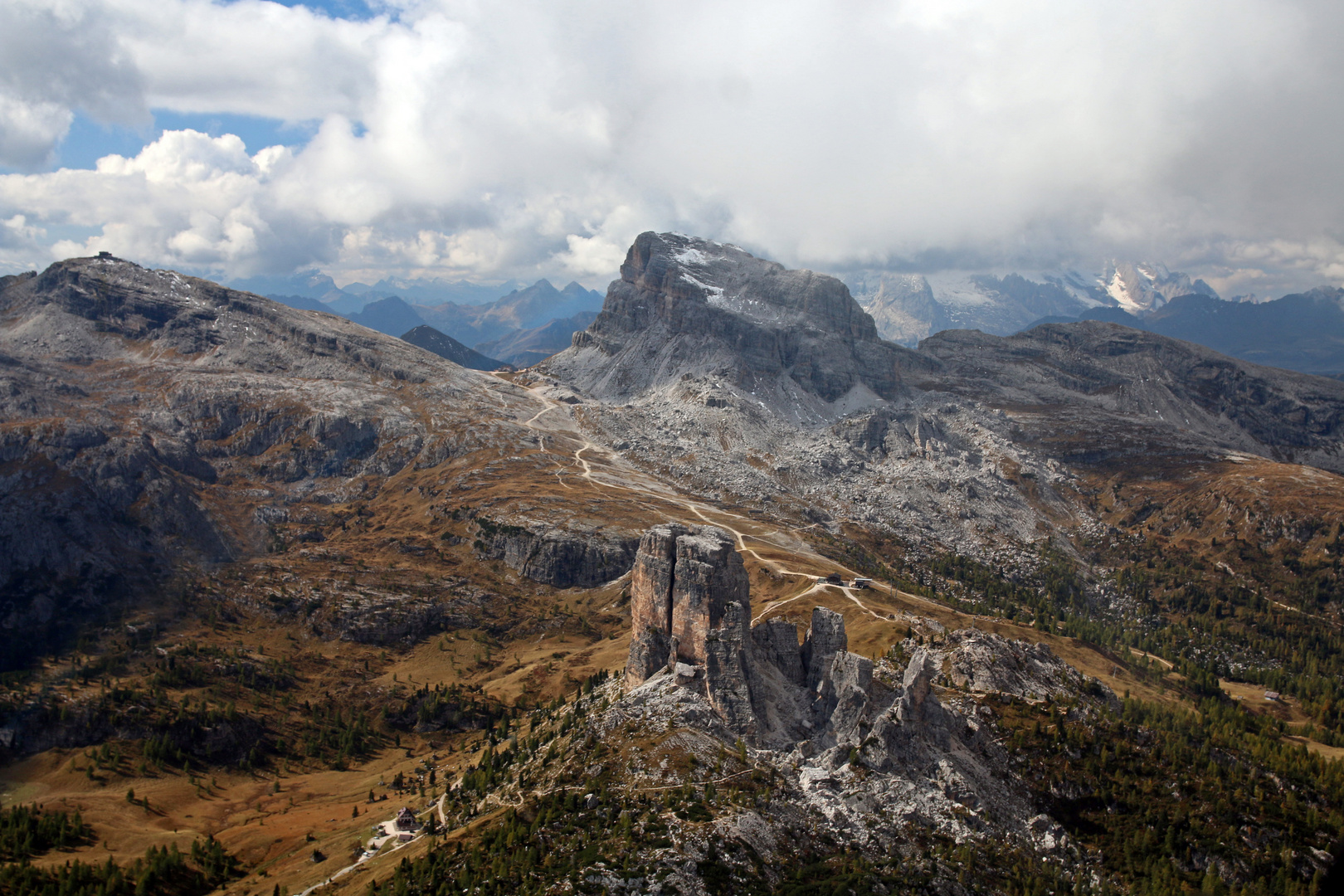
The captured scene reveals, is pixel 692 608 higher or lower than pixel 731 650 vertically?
higher

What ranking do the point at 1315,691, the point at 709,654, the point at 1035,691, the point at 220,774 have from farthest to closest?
the point at 1315,691, the point at 220,774, the point at 1035,691, the point at 709,654

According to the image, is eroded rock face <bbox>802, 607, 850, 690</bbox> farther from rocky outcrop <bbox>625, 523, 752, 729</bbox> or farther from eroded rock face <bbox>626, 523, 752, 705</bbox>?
eroded rock face <bbox>626, 523, 752, 705</bbox>

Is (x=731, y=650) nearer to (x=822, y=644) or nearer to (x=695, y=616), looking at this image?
(x=695, y=616)

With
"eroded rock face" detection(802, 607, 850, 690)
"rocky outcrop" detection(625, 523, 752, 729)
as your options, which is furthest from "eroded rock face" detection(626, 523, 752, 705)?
"eroded rock face" detection(802, 607, 850, 690)

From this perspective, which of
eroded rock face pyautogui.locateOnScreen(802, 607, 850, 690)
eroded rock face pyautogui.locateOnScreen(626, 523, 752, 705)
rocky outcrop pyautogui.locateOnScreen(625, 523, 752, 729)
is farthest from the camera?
eroded rock face pyautogui.locateOnScreen(802, 607, 850, 690)

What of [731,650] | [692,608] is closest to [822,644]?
[731,650]

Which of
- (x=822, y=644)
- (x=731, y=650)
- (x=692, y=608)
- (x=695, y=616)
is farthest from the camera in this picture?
(x=822, y=644)

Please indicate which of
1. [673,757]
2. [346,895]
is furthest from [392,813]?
[673,757]

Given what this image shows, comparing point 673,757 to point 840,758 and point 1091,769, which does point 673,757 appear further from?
point 1091,769

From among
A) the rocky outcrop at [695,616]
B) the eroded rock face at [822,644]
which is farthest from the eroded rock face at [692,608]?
the eroded rock face at [822,644]

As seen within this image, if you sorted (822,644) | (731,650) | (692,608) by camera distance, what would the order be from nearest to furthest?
(731,650) → (692,608) → (822,644)

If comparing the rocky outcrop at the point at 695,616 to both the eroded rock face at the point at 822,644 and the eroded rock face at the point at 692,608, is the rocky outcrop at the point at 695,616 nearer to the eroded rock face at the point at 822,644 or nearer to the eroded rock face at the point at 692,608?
the eroded rock face at the point at 692,608
